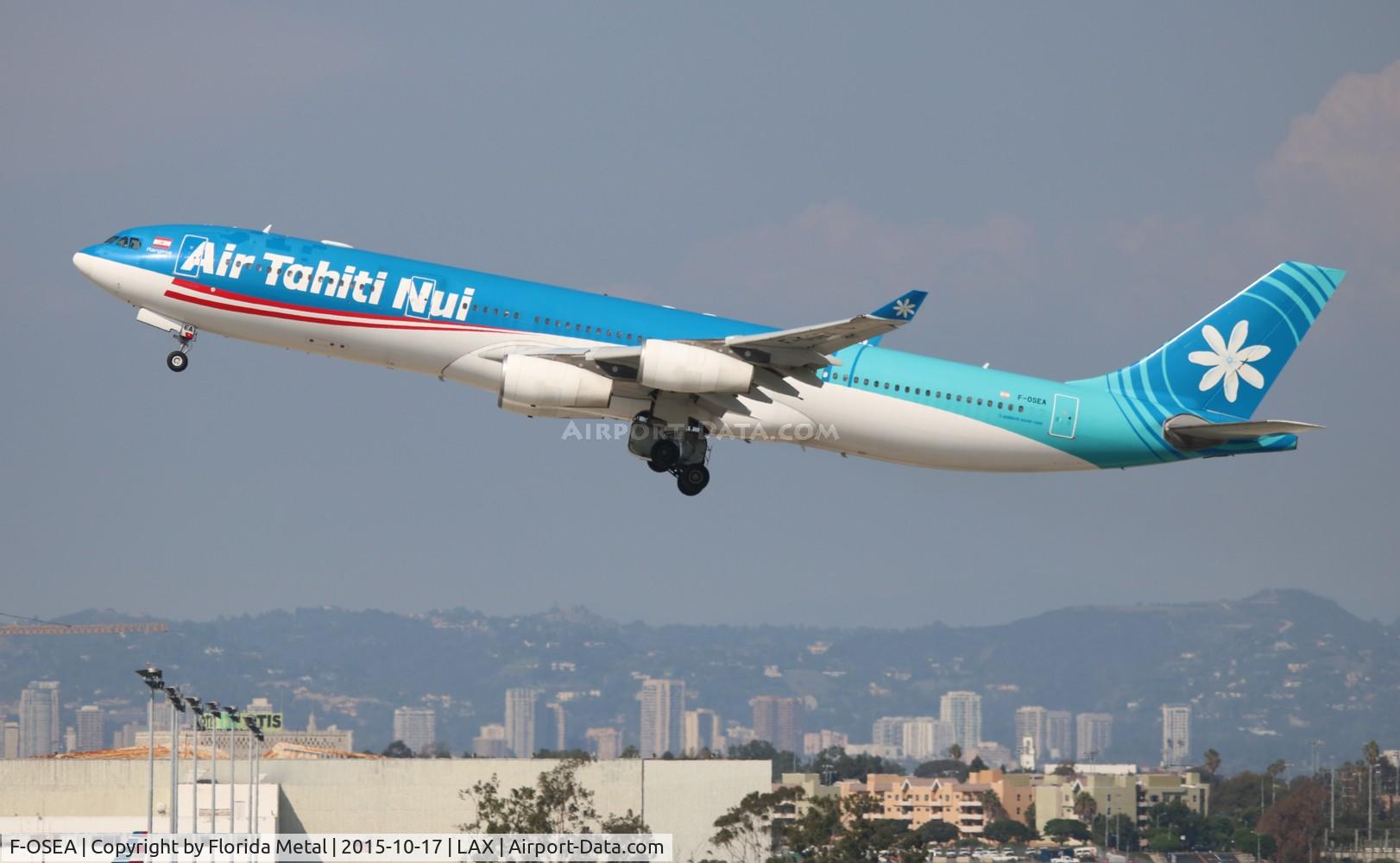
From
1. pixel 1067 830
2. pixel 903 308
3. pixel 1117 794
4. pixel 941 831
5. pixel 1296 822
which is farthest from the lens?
pixel 1117 794

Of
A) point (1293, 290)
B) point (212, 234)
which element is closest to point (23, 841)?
point (212, 234)

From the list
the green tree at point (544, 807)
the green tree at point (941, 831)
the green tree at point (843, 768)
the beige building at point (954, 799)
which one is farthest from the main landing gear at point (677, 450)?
the green tree at point (843, 768)

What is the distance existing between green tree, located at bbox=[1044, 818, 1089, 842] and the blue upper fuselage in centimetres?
11437

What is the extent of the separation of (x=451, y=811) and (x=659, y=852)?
33.7 ft

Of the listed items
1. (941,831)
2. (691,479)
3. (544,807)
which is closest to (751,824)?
(544,807)

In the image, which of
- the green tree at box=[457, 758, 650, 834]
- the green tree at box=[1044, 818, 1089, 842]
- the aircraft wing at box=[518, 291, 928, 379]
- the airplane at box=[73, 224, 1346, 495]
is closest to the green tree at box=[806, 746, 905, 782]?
the green tree at box=[1044, 818, 1089, 842]

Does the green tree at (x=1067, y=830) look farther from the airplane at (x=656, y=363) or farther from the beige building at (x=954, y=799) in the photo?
the airplane at (x=656, y=363)

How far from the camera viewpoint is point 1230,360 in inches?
1905

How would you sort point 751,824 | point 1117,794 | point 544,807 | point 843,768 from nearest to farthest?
point 544,807 → point 751,824 → point 1117,794 → point 843,768

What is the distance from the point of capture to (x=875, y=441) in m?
43.7

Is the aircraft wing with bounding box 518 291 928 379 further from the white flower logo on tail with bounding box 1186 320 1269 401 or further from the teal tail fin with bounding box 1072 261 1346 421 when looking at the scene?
the white flower logo on tail with bounding box 1186 320 1269 401

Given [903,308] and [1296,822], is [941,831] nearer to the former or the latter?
[1296,822]

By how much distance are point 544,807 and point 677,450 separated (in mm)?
23033

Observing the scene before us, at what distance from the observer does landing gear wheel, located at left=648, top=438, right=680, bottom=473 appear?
44.4 meters
